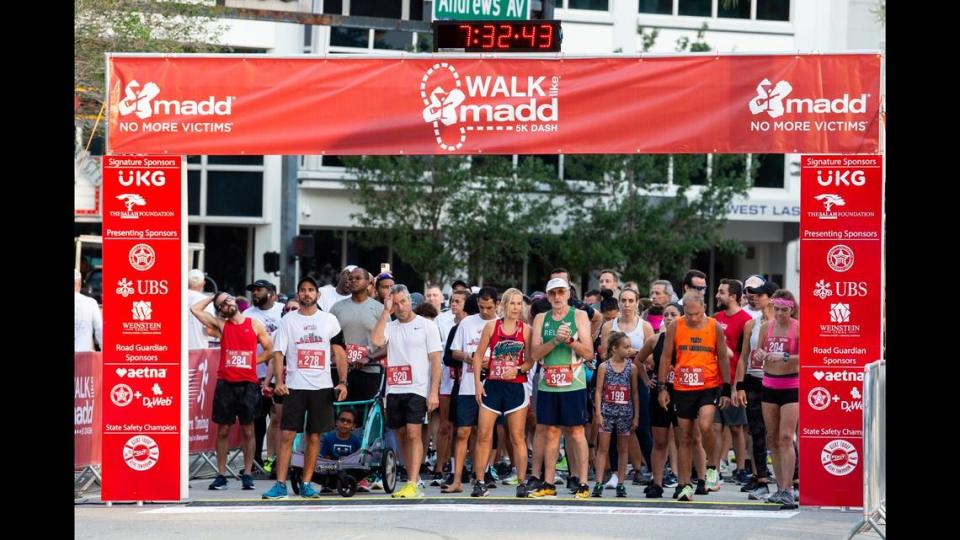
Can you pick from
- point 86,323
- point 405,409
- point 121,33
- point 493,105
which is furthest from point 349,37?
point 493,105

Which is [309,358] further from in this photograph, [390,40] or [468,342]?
[390,40]

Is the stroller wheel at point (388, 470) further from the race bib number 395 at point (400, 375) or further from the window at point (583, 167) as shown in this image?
the window at point (583, 167)

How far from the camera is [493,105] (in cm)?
1334

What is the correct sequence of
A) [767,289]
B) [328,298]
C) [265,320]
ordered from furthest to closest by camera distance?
1. [328,298]
2. [265,320]
3. [767,289]

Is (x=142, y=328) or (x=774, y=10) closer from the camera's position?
(x=142, y=328)

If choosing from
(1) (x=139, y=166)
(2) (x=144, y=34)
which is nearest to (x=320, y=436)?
(1) (x=139, y=166)

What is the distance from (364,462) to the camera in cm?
1424

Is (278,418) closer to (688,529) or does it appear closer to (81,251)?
(688,529)

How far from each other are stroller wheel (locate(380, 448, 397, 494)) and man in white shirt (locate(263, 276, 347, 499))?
62 centimetres

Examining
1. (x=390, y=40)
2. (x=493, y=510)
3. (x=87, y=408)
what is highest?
(x=390, y=40)

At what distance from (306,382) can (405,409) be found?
1010 mm

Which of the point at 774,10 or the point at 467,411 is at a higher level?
the point at 774,10

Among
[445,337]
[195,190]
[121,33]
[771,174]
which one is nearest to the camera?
[445,337]

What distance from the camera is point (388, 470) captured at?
1431cm
